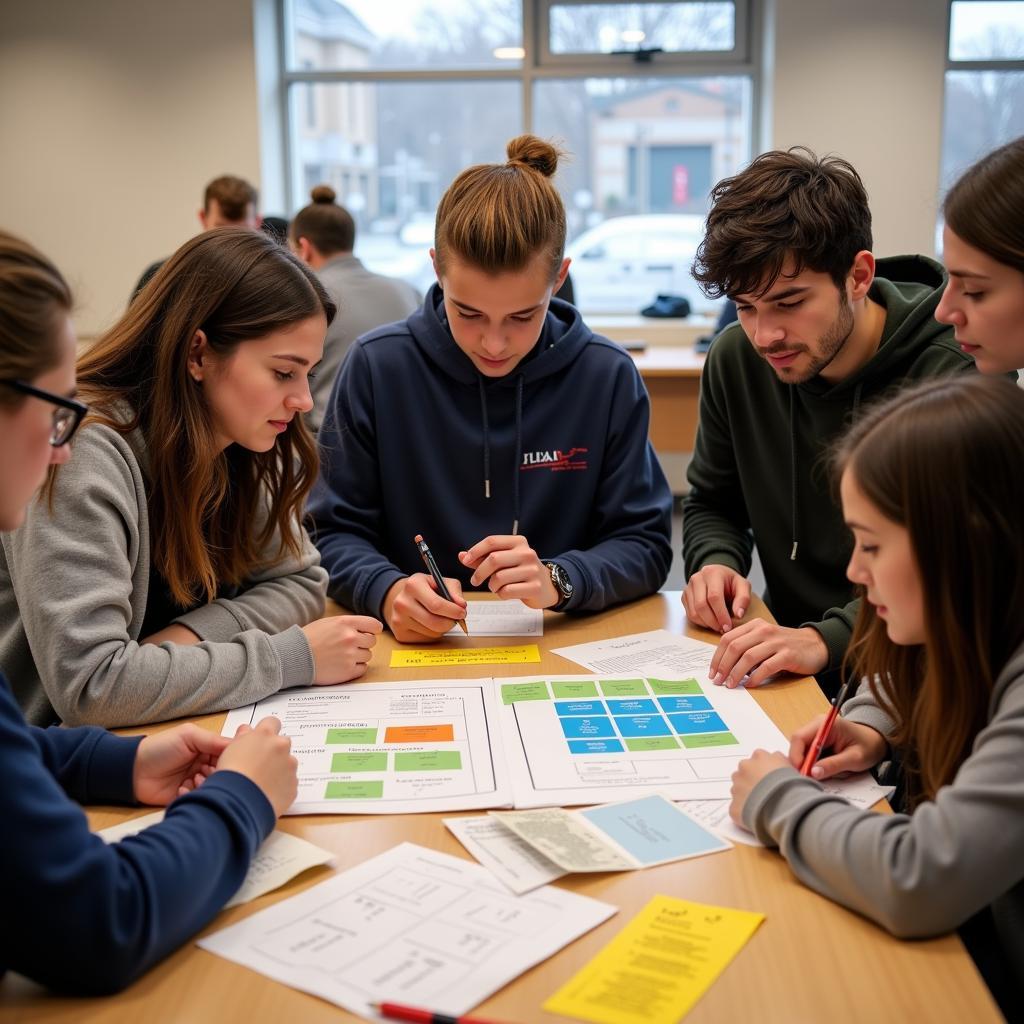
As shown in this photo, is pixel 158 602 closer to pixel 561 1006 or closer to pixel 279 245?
pixel 279 245

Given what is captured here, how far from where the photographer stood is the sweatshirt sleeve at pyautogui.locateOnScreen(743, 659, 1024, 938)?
86 centimetres

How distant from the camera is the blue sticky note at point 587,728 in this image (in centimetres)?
125

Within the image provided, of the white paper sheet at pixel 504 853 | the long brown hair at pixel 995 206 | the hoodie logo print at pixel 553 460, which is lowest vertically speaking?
the white paper sheet at pixel 504 853

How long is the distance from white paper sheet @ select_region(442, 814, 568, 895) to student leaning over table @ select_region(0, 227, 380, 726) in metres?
0.40

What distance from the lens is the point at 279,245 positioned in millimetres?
1554

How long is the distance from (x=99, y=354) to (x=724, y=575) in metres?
0.94

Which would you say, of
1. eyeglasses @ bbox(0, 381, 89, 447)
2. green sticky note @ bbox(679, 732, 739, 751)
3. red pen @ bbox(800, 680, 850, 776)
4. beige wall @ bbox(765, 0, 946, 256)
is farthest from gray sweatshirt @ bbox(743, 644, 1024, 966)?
beige wall @ bbox(765, 0, 946, 256)

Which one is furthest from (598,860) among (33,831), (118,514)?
(118,514)

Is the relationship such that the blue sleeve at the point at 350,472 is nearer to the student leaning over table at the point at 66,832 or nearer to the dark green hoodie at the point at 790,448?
the dark green hoodie at the point at 790,448

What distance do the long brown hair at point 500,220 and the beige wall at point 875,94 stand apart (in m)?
4.01

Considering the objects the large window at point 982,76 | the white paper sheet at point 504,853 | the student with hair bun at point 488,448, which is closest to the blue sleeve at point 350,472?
the student with hair bun at point 488,448

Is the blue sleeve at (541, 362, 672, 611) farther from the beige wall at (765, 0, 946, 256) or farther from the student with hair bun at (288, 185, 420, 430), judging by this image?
the beige wall at (765, 0, 946, 256)

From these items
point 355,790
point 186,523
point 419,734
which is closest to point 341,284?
point 186,523

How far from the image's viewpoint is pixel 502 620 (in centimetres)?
170
